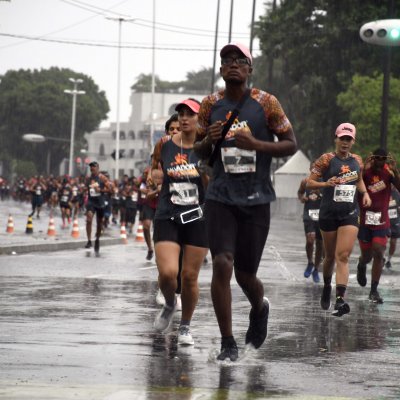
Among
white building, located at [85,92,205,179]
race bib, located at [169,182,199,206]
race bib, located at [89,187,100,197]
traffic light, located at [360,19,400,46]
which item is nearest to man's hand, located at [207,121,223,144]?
race bib, located at [169,182,199,206]

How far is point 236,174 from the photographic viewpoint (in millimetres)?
8039

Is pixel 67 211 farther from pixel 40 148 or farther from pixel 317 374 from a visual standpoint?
pixel 40 148

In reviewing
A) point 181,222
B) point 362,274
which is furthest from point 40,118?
point 181,222

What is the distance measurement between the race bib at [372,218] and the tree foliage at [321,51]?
4035 centimetres

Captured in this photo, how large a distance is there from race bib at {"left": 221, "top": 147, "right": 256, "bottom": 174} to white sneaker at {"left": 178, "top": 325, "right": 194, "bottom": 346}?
5.24 ft

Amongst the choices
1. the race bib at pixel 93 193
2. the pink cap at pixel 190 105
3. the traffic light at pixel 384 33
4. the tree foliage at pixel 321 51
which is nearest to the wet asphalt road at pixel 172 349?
the pink cap at pixel 190 105

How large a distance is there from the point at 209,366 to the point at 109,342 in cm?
143

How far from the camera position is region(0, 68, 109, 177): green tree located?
127 metres

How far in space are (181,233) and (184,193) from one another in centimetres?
36

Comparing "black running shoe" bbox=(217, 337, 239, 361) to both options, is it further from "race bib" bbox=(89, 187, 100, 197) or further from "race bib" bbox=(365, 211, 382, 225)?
"race bib" bbox=(89, 187, 100, 197)

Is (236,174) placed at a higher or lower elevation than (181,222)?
higher

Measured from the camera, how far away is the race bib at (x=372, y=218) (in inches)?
567

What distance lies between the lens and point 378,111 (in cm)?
5016

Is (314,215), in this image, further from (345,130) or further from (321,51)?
(321,51)
